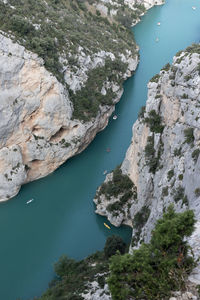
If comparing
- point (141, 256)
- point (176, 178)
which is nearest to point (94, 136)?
point (176, 178)

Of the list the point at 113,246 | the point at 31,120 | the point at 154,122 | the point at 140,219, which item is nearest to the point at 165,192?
the point at 140,219

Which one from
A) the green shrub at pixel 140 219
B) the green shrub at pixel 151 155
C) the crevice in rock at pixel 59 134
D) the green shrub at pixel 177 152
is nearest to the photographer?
the green shrub at pixel 177 152

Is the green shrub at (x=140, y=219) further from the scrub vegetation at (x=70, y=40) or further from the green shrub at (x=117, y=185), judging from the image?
the scrub vegetation at (x=70, y=40)

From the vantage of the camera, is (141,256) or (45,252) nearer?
(141,256)

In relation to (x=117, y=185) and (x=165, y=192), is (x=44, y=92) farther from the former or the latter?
(x=165, y=192)

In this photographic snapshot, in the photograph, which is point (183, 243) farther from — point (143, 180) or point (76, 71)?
point (76, 71)

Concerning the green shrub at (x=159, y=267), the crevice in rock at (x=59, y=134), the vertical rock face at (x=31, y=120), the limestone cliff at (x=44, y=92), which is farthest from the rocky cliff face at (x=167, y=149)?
the crevice in rock at (x=59, y=134)
